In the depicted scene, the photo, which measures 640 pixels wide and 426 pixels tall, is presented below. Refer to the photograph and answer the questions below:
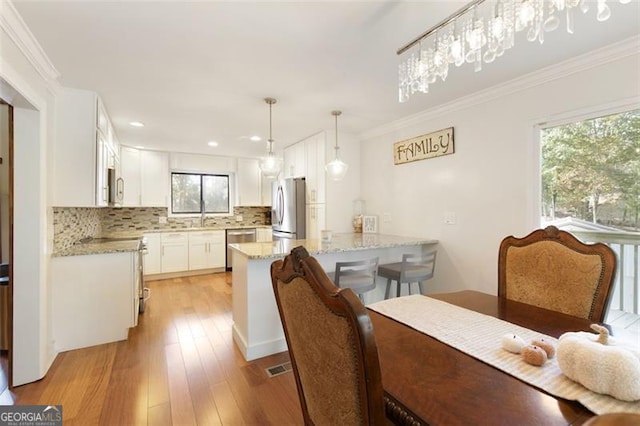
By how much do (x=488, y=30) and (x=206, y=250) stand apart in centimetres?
508

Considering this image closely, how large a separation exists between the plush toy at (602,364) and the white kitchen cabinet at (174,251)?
5227 millimetres

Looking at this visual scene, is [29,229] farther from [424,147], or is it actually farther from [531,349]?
[424,147]

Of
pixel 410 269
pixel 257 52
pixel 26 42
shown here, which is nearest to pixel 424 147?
pixel 410 269

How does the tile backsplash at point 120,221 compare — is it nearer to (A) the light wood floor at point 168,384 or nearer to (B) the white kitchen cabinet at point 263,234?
(B) the white kitchen cabinet at point 263,234

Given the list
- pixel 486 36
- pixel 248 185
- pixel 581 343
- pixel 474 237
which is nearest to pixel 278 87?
pixel 486 36

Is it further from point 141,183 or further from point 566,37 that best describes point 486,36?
point 141,183

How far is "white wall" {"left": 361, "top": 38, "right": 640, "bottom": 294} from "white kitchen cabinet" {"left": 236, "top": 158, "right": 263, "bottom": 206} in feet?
10.1

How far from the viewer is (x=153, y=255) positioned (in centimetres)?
484

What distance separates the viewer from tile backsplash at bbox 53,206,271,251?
280cm

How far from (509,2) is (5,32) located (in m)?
2.53

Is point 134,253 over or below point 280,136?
below

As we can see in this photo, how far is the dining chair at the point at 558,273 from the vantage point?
1334 millimetres

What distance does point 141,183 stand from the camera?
493cm

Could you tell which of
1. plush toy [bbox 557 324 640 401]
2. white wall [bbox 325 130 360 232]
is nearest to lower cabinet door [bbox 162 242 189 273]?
white wall [bbox 325 130 360 232]
